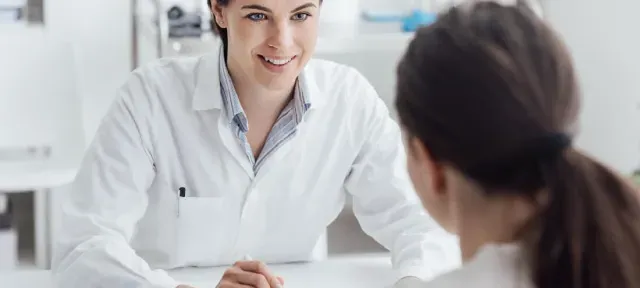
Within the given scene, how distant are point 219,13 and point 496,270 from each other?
95 cm

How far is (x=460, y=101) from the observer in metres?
0.78

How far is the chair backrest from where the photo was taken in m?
2.70

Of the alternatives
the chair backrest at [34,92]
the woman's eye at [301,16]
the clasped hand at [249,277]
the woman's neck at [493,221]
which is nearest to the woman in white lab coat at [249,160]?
the woman's eye at [301,16]

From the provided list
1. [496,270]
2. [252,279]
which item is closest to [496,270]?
[496,270]

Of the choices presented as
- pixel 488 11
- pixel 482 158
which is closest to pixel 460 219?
pixel 482 158

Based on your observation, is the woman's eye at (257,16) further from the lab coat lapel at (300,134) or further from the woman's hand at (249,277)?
the woman's hand at (249,277)

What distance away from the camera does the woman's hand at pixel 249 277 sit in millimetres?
1196

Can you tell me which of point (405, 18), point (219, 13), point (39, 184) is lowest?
point (39, 184)

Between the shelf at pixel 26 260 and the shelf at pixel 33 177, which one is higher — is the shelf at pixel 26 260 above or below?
below

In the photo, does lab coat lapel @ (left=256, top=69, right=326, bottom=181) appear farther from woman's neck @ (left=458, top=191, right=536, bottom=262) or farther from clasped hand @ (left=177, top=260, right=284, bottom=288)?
woman's neck @ (left=458, top=191, right=536, bottom=262)

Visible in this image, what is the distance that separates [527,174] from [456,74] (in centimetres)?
12

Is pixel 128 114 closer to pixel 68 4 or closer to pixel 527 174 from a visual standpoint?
pixel 527 174

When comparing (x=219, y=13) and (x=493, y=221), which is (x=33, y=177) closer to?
(x=219, y=13)

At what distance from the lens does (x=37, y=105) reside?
8.93 feet
